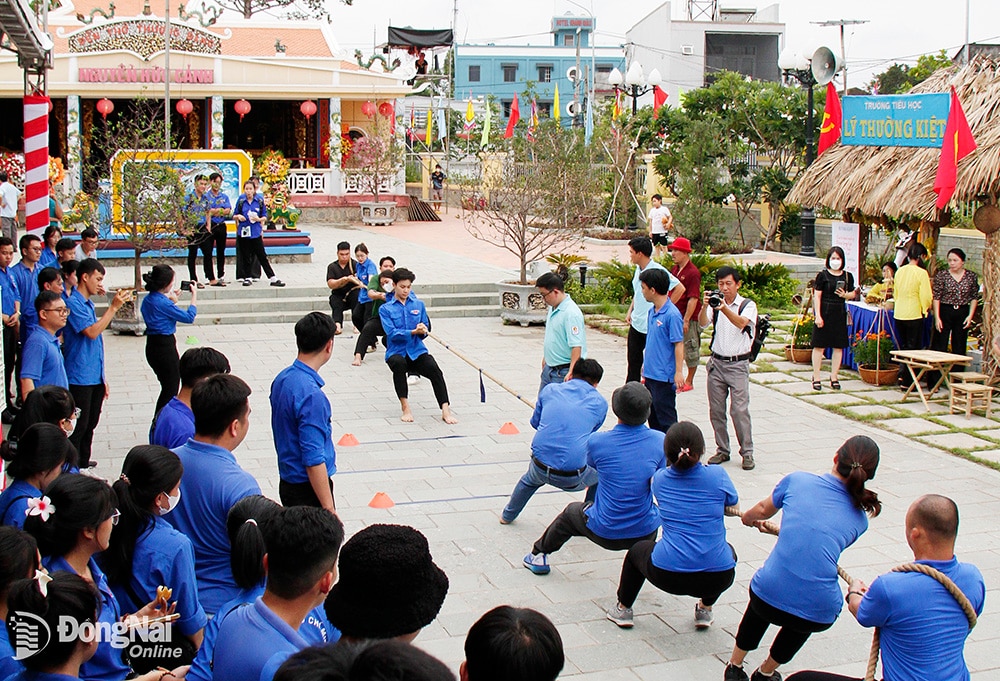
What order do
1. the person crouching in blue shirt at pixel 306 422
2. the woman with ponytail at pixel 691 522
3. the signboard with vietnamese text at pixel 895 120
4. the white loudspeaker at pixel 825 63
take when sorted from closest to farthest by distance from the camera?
the woman with ponytail at pixel 691 522 < the person crouching in blue shirt at pixel 306 422 < the signboard with vietnamese text at pixel 895 120 < the white loudspeaker at pixel 825 63

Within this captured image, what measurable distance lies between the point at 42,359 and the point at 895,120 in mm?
9849

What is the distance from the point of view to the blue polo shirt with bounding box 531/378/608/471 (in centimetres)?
678

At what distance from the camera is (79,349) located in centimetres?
805

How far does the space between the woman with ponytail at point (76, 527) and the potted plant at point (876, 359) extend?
9.96 m

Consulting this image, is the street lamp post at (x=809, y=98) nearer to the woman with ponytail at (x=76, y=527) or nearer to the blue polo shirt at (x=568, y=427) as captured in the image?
the blue polo shirt at (x=568, y=427)

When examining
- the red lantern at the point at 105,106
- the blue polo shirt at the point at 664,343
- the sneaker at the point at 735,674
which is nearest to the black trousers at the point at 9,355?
the blue polo shirt at the point at 664,343

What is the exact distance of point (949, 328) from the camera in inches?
467

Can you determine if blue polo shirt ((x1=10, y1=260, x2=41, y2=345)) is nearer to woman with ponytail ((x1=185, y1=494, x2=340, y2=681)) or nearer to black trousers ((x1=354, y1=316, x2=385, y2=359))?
black trousers ((x1=354, y1=316, x2=385, y2=359))

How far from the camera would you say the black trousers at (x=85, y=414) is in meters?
8.05

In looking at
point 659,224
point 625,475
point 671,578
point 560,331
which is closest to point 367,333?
point 560,331

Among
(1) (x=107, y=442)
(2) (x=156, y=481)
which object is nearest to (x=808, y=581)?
(2) (x=156, y=481)

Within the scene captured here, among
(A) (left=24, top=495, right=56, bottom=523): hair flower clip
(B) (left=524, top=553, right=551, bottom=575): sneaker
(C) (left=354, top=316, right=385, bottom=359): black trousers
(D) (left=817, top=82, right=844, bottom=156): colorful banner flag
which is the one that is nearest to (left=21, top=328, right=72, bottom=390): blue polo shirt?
(B) (left=524, top=553, right=551, bottom=575): sneaker

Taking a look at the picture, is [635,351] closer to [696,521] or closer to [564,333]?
[564,333]

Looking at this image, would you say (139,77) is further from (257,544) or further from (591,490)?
(257,544)
